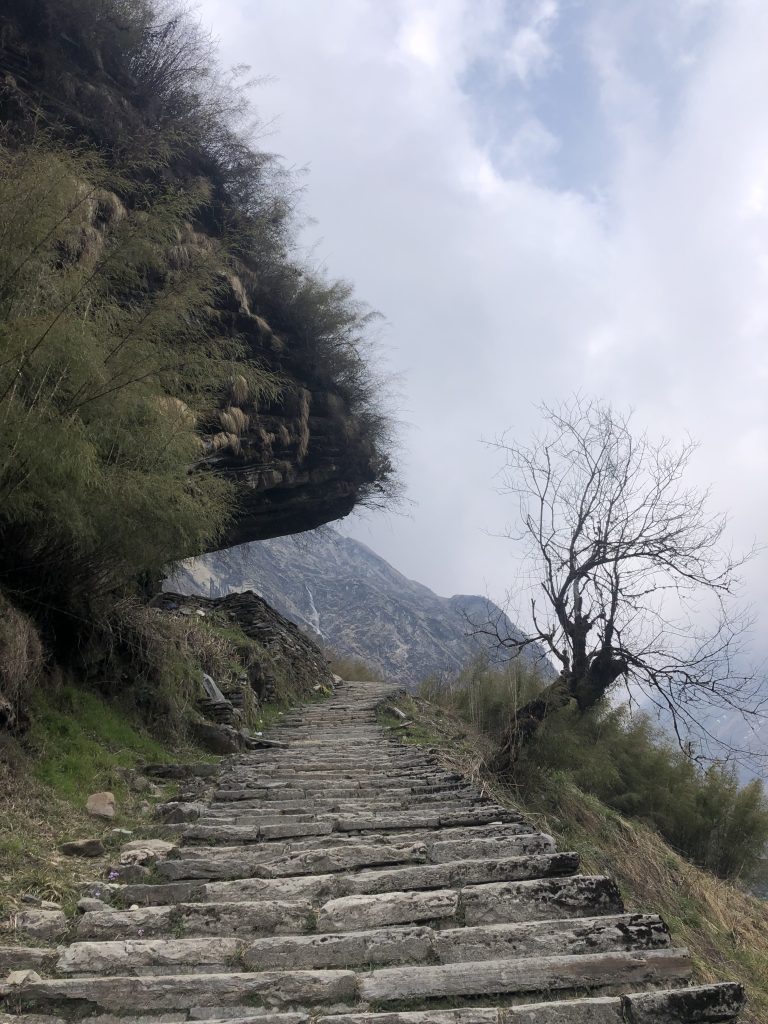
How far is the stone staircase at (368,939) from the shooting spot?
2.31 m

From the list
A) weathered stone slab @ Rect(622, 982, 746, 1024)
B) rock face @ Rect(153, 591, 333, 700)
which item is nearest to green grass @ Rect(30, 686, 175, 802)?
weathered stone slab @ Rect(622, 982, 746, 1024)

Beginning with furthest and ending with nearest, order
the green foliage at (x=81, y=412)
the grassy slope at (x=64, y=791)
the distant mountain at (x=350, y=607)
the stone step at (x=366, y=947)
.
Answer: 1. the distant mountain at (x=350, y=607)
2. the green foliage at (x=81, y=412)
3. the grassy slope at (x=64, y=791)
4. the stone step at (x=366, y=947)

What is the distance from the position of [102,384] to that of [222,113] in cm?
1187

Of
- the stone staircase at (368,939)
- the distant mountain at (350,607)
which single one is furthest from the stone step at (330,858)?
the distant mountain at (350,607)

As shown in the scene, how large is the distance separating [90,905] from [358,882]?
51.2 inches

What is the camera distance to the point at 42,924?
2902 millimetres

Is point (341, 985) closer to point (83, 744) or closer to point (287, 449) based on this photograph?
point (83, 744)

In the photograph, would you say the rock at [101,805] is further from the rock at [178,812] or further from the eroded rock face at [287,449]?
the eroded rock face at [287,449]

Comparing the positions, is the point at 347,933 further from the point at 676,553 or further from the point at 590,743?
the point at 590,743

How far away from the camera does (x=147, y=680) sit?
7320mm

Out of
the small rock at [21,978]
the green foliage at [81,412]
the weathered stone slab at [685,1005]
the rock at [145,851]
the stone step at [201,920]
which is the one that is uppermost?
the green foliage at [81,412]

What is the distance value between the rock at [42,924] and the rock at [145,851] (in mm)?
787

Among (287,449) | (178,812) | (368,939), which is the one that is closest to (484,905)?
(368,939)

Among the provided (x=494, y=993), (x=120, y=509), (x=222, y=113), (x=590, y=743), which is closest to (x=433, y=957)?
(x=494, y=993)
